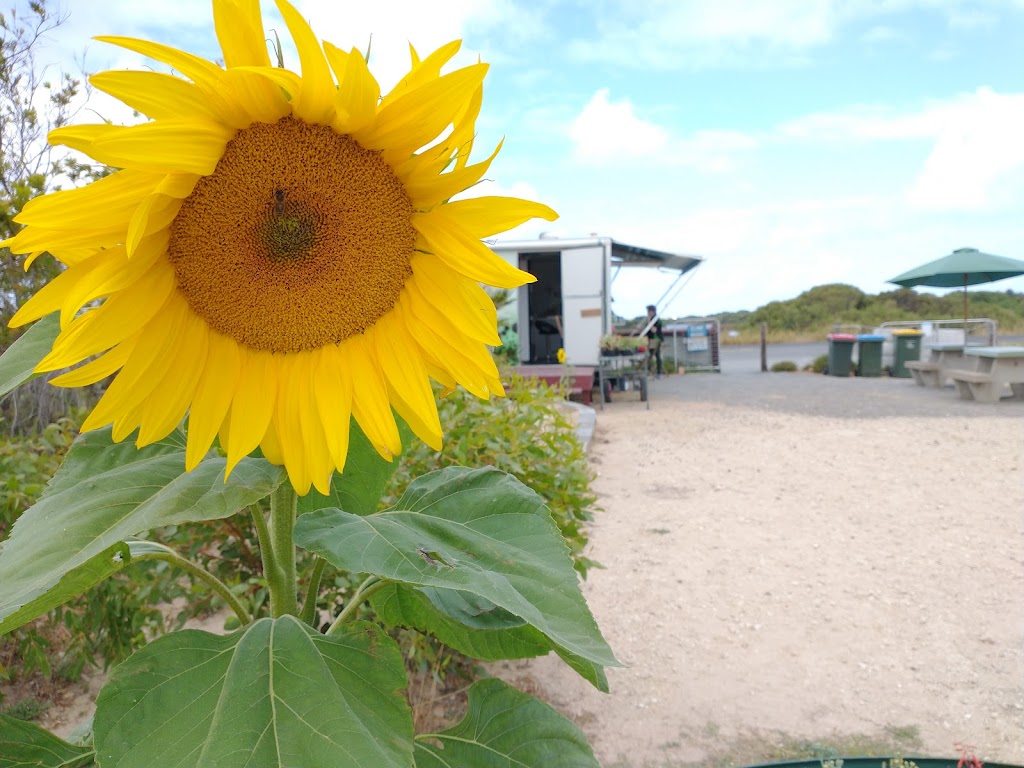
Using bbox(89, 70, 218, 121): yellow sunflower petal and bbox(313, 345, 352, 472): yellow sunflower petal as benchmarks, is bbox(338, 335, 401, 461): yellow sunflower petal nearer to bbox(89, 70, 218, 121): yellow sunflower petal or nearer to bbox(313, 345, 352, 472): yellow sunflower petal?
bbox(313, 345, 352, 472): yellow sunflower petal

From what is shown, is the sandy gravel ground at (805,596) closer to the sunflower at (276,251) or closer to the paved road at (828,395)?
the sunflower at (276,251)

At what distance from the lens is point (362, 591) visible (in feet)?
4.16

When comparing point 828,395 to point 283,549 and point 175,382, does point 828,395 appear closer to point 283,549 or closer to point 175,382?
point 283,549

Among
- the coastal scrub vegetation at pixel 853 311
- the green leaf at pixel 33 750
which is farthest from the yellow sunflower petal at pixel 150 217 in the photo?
the coastal scrub vegetation at pixel 853 311

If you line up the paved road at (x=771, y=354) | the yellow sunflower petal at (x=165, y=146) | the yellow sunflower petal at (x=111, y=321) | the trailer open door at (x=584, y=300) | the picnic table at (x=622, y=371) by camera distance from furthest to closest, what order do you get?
1. the paved road at (x=771, y=354)
2. the trailer open door at (x=584, y=300)
3. the picnic table at (x=622, y=371)
4. the yellow sunflower petal at (x=111, y=321)
5. the yellow sunflower petal at (x=165, y=146)

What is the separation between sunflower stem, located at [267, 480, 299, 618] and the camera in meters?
1.12

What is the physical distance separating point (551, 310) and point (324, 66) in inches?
762

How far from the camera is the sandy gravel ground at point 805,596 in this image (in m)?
3.41

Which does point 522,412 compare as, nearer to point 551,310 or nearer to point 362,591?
point 362,591

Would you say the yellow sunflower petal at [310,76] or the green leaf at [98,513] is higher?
the yellow sunflower petal at [310,76]

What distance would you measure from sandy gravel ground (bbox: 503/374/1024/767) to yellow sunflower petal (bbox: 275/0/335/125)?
8.08 ft

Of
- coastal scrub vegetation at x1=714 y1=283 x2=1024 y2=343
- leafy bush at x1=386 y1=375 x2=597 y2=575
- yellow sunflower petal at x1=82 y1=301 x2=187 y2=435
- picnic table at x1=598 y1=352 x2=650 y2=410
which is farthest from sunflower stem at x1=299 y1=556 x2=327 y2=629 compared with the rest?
coastal scrub vegetation at x1=714 y1=283 x2=1024 y2=343

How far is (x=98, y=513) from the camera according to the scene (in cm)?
92

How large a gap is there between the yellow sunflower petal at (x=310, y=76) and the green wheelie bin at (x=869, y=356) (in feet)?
65.5
